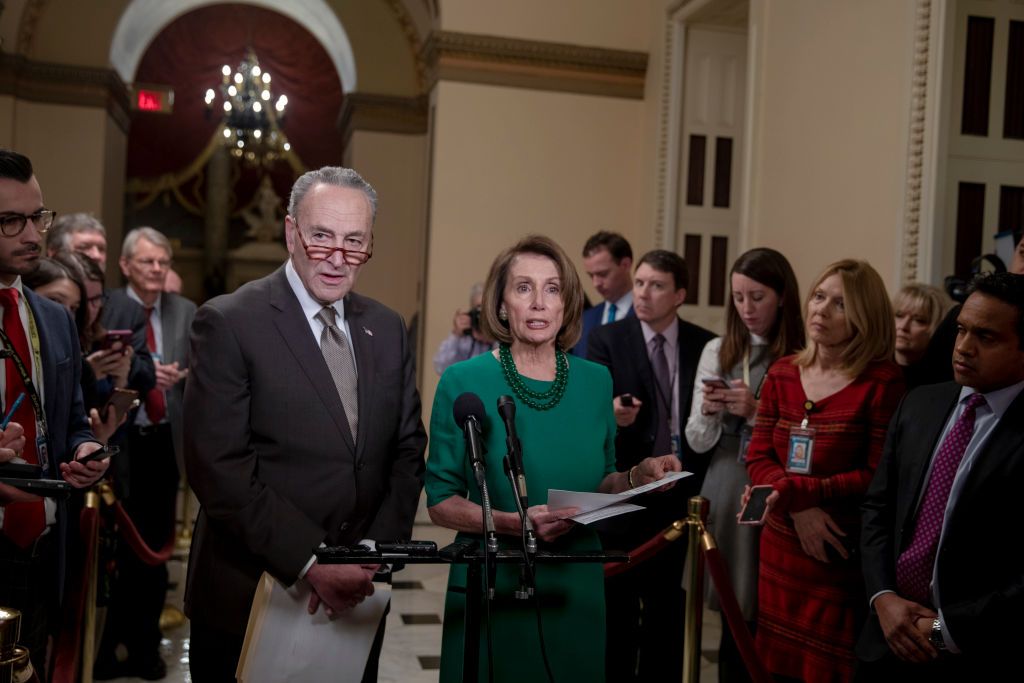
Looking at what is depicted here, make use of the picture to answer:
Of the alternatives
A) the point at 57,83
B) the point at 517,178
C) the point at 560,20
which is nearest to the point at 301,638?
the point at 517,178

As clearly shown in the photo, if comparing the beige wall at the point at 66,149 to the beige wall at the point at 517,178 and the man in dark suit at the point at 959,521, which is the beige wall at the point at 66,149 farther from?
the man in dark suit at the point at 959,521

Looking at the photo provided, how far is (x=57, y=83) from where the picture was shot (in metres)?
10.2

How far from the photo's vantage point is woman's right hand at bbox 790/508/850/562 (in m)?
3.27

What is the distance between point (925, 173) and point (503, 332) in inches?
128

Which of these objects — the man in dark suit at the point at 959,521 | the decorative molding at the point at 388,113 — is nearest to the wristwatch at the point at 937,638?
the man in dark suit at the point at 959,521

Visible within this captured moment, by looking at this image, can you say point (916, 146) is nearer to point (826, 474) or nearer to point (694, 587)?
point (826, 474)

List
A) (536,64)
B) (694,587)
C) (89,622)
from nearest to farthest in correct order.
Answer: (89,622), (694,587), (536,64)

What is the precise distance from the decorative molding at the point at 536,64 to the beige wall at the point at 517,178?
92 millimetres

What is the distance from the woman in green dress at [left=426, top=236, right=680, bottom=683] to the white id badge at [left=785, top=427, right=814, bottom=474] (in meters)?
0.97

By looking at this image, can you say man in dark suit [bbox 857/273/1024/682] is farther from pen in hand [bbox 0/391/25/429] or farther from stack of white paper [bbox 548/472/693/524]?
pen in hand [bbox 0/391/25/429]

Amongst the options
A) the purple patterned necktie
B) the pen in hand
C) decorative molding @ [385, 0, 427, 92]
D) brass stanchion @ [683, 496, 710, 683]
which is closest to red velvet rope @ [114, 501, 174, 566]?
the pen in hand

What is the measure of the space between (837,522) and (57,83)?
9287 mm

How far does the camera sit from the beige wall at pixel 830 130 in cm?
532

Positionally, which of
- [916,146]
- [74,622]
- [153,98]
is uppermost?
[153,98]
